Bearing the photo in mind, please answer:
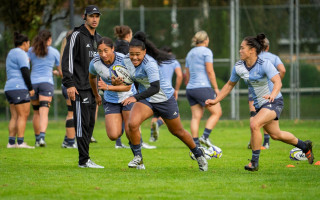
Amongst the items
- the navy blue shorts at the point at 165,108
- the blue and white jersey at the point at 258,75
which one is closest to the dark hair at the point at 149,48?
the navy blue shorts at the point at 165,108

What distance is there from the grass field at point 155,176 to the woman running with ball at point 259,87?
48cm

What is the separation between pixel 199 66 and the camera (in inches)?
489

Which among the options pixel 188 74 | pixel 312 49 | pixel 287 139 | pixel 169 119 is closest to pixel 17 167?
pixel 169 119

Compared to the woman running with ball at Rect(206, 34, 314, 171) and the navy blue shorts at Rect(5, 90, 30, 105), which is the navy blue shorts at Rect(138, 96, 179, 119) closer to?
the woman running with ball at Rect(206, 34, 314, 171)

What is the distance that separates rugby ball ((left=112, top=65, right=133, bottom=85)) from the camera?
29.4ft

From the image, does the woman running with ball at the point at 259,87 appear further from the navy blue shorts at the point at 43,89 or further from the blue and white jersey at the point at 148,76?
the navy blue shorts at the point at 43,89

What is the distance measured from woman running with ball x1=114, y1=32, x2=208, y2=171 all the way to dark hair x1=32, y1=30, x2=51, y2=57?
454 centimetres

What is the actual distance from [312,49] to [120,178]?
12.9 metres

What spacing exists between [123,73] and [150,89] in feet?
2.90

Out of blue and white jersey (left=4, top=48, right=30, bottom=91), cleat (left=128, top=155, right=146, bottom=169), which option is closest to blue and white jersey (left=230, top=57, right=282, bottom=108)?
cleat (left=128, top=155, right=146, bottom=169)

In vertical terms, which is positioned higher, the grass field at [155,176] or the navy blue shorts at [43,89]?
the navy blue shorts at [43,89]

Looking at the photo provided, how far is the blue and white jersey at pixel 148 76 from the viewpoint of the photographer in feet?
27.1

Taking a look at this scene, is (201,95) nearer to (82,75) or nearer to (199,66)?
(199,66)

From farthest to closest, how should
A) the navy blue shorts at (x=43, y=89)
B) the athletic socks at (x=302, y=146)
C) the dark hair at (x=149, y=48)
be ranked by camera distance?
the navy blue shorts at (x=43, y=89)
the athletic socks at (x=302, y=146)
the dark hair at (x=149, y=48)
